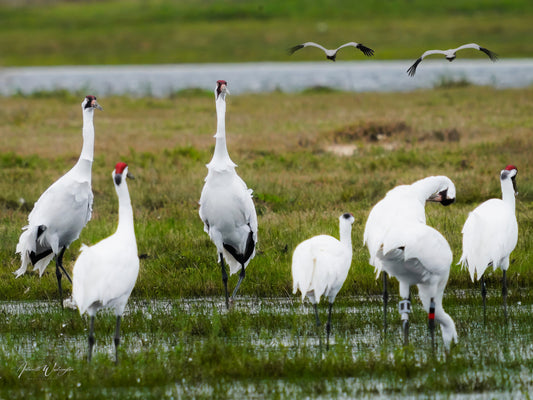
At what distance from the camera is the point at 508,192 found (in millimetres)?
8305

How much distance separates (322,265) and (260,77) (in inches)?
1391

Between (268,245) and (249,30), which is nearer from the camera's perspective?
(268,245)

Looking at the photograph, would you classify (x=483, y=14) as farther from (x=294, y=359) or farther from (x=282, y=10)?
(x=294, y=359)

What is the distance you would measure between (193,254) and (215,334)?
10.1ft

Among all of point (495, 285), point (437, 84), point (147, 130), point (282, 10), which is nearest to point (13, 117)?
point (147, 130)

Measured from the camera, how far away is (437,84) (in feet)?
92.0

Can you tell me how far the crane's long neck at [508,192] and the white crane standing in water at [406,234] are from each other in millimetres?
654

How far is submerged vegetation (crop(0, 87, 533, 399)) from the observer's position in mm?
6145

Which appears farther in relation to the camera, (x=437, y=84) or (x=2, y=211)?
(x=437, y=84)

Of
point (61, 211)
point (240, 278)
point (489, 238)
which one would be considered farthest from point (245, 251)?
point (489, 238)

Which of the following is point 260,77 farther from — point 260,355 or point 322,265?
point 260,355

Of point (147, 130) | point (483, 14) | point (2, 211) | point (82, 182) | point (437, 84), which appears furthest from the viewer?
point (483, 14)

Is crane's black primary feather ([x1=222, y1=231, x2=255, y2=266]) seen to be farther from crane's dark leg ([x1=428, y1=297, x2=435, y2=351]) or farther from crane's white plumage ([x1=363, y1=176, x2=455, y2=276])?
crane's dark leg ([x1=428, y1=297, x2=435, y2=351])

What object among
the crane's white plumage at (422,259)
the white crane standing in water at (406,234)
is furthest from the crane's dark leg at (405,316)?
the crane's white plumage at (422,259)
